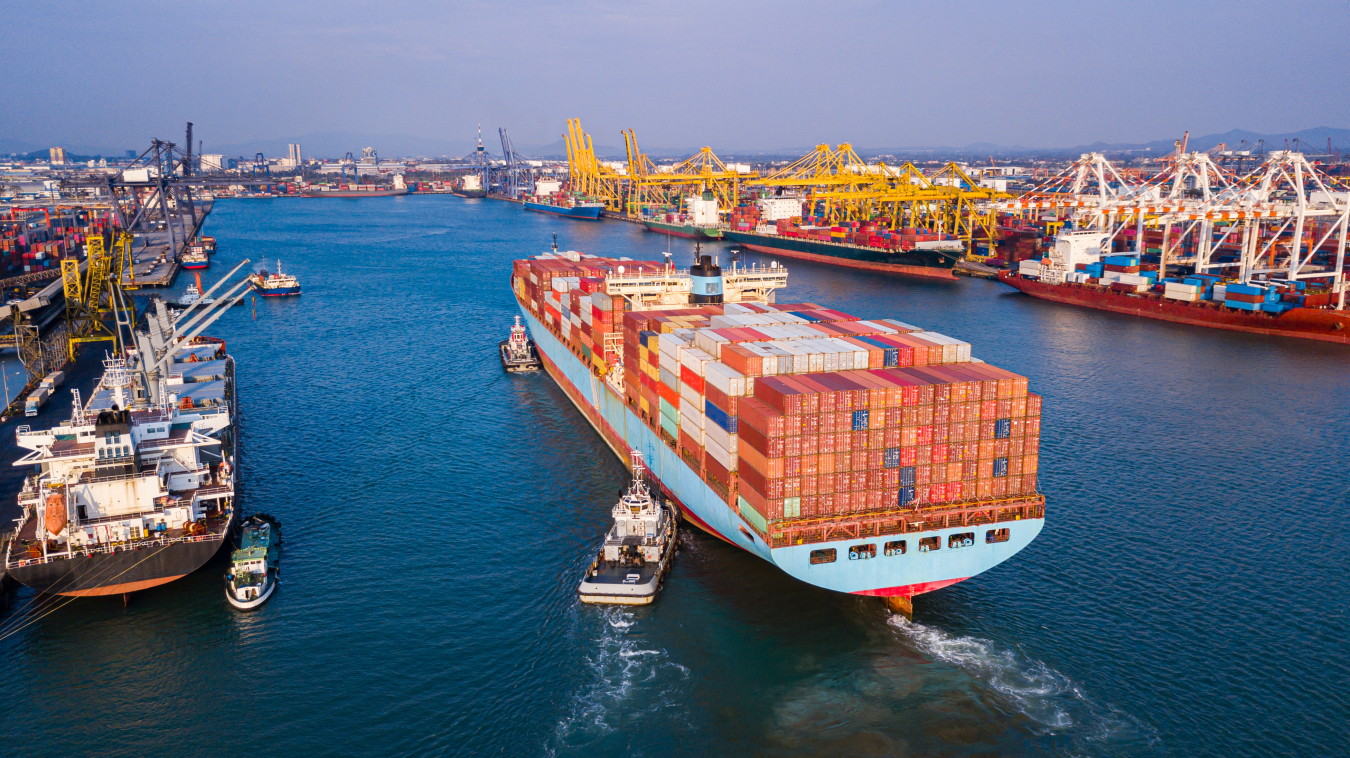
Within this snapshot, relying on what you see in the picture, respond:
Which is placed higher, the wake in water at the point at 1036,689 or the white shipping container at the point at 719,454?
the white shipping container at the point at 719,454

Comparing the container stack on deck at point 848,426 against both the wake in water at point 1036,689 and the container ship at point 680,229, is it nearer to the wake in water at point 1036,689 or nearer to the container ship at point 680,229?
the wake in water at point 1036,689

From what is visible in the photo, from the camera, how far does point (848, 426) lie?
23172 millimetres

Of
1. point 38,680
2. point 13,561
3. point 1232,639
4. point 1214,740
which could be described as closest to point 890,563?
point 1214,740

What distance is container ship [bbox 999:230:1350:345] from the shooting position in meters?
63.0

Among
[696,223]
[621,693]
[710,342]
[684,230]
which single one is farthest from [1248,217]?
[684,230]

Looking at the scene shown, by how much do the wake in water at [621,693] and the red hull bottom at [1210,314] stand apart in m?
61.3

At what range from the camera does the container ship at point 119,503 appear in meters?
24.5

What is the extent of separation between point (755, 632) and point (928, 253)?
8168 centimetres

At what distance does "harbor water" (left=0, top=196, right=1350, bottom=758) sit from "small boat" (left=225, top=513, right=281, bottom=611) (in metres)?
0.41

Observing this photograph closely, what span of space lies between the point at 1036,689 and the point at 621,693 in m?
10.4

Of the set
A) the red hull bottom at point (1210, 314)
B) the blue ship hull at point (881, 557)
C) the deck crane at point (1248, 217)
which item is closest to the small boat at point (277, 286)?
the blue ship hull at point (881, 557)

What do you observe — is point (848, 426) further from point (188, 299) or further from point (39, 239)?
point (39, 239)

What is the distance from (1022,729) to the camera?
20.0 metres

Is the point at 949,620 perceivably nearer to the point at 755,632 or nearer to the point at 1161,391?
the point at 755,632
